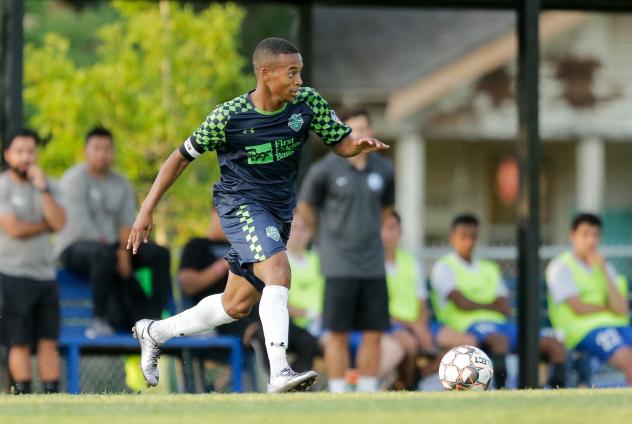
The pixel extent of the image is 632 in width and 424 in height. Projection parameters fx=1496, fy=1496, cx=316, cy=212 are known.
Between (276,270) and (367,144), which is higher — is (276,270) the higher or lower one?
the lower one

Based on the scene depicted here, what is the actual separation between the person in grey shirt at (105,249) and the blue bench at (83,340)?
0.13 metres

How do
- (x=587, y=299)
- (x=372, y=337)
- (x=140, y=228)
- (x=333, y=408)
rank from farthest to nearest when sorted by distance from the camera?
(x=587, y=299) → (x=372, y=337) → (x=140, y=228) → (x=333, y=408)

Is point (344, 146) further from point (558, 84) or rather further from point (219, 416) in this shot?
point (558, 84)

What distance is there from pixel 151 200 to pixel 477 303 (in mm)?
4883

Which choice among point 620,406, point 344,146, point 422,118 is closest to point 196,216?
point 422,118

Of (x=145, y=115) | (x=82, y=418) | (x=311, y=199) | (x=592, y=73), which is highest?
(x=592, y=73)

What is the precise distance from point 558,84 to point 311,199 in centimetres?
1519

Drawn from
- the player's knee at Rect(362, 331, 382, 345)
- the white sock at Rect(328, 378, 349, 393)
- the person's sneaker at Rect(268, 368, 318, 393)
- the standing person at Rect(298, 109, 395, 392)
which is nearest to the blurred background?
the standing person at Rect(298, 109, 395, 392)

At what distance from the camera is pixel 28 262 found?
1049 cm

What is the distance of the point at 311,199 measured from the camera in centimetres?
1099

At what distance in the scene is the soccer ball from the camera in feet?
28.6

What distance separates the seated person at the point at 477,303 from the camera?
471 inches

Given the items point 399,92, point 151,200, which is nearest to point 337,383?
point 151,200

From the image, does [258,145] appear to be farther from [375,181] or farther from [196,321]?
[375,181]
